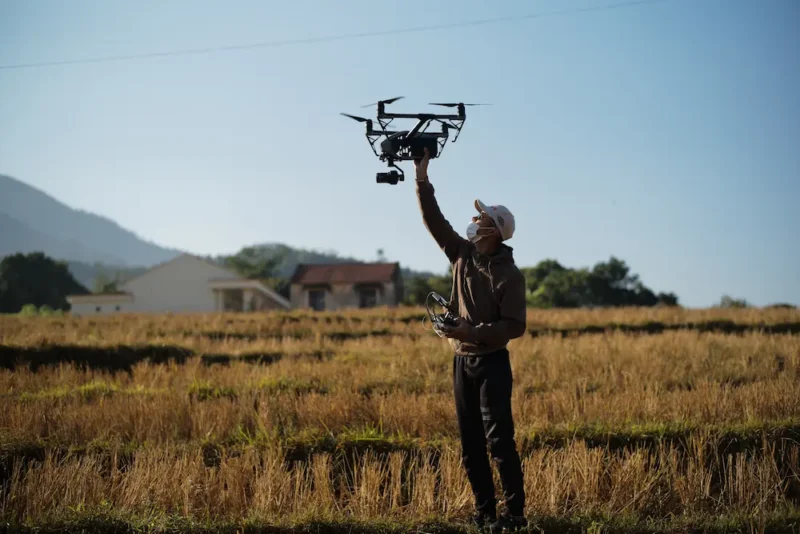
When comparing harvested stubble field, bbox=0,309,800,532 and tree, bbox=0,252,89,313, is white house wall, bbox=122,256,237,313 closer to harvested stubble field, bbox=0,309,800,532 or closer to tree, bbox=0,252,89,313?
tree, bbox=0,252,89,313

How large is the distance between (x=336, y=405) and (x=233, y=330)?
54.4ft

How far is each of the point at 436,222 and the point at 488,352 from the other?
1219 mm

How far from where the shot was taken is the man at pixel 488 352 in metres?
5.96

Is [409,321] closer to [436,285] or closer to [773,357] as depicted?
[773,357]

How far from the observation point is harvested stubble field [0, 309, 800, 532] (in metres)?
6.71

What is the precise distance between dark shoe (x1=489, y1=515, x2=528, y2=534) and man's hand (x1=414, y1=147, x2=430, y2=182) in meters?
2.82

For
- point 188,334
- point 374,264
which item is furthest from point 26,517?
point 374,264

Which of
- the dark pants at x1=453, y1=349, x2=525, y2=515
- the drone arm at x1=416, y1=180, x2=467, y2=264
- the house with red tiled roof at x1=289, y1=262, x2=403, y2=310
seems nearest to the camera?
the dark pants at x1=453, y1=349, x2=525, y2=515

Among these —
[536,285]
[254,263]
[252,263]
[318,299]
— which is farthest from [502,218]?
[252,263]

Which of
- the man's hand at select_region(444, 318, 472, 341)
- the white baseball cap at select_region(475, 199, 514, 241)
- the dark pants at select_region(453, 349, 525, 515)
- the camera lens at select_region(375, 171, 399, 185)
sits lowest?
the dark pants at select_region(453, 349, 525, 515)

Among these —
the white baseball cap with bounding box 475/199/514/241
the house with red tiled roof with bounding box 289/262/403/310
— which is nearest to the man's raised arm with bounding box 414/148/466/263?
the white baseball cap with bounding box 475/199/514/241

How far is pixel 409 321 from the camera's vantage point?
104 ft

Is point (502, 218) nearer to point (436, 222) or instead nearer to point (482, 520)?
point (436, 222)

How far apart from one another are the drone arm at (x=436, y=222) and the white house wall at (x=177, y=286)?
63527mm
